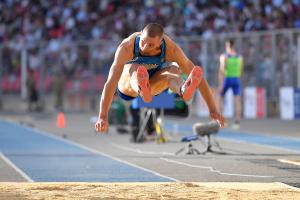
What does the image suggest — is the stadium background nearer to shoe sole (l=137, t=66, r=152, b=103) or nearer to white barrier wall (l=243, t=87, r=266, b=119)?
white barrier wall (l=243, t=87, r=266, b=119)

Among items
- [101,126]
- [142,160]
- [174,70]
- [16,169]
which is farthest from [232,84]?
[101,126]

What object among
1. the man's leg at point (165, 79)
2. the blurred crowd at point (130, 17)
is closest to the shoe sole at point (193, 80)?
the man's leg at point (165, 79)

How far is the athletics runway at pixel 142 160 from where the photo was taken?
11445 mm

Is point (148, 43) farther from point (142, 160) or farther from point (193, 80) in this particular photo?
point (142, 160)

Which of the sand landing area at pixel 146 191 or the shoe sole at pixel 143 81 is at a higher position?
the shoe sole at pixel 143 81

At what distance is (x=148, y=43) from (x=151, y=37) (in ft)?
0.51

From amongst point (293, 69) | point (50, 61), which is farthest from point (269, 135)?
point (50, 61)

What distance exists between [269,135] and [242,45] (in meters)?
6.39

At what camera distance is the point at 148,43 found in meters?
10.2

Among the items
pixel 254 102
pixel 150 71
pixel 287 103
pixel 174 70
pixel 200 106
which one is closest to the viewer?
pixel 150 71

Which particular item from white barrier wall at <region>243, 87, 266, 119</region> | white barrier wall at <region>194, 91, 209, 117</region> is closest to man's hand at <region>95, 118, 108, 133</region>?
white barrier wall at <region>243, 87, 266, 119</region>

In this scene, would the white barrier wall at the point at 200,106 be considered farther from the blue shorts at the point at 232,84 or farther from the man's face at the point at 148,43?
the man's face at the point at 148,43

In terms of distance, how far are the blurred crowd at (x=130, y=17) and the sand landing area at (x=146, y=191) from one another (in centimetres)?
1812

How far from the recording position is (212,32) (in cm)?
2997
